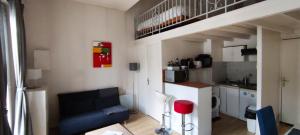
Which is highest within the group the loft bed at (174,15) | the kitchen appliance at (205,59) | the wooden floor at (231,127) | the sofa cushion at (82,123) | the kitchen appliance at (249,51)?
the loft bed at (174,15)

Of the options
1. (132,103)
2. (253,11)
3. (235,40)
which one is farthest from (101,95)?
(235,40)

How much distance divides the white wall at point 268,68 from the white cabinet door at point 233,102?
750 mm

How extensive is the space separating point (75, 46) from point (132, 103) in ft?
7.54

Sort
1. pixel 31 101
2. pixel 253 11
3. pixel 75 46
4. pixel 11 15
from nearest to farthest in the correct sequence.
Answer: pixel 253 11 → pixel 11 15 → pixel 31 101 → pixel 75 46

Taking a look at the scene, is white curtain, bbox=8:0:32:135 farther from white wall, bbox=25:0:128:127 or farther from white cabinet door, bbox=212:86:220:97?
white cabinet door, bbox=212:86:220:97

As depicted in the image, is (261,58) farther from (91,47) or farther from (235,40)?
(91,47)

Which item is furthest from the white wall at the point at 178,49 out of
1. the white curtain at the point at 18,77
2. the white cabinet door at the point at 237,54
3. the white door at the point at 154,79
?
the white curtain at the point at 18,77

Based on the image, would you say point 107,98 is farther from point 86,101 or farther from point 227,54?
point 227,54

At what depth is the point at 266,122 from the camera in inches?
64.1

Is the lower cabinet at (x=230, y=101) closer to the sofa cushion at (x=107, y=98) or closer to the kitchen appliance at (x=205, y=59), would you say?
the kitchen appliance at (x=205, y=59)

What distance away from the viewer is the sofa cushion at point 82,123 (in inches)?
115

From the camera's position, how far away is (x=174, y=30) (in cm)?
310

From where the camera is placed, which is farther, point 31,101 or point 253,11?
point 31,101

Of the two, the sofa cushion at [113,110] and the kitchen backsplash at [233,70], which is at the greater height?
the kitchen backsplash at [233,70]
